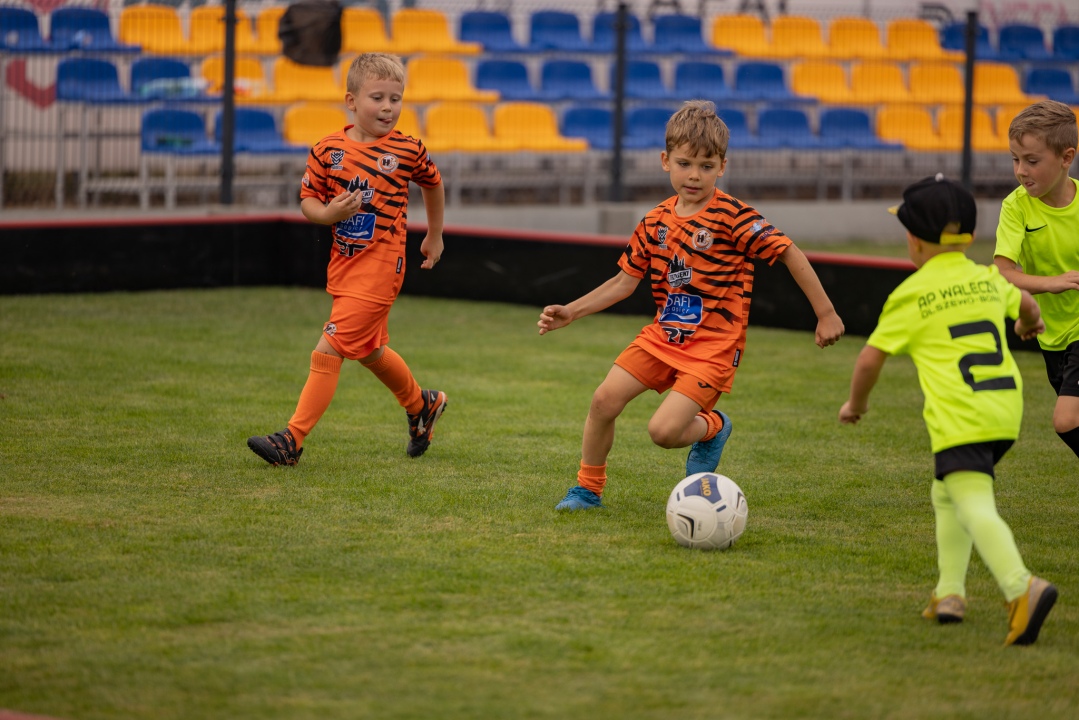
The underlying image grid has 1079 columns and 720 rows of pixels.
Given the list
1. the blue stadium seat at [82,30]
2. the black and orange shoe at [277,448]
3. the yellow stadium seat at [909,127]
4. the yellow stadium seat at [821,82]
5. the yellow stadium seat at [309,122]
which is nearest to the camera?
the black and orange shoe at [277,448]

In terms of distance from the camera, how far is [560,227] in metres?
14.4

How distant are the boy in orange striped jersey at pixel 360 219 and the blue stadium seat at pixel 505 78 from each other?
10.1 meters

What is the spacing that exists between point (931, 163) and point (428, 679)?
14818mm

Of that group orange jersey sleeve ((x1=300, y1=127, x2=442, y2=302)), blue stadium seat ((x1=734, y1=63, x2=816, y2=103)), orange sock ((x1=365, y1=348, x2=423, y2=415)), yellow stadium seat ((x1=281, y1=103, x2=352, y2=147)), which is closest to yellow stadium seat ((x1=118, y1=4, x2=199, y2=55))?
yellow stadium seat ((x1=281, y1=103, x2=352, y2=147))

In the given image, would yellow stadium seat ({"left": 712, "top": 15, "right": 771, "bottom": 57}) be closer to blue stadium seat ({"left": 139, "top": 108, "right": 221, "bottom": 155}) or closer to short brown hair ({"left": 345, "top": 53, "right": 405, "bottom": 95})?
blue stadium seat ({"left": 139, "top": 108, "right": 221, "bottom": 155})

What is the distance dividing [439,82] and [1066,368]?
435 inches

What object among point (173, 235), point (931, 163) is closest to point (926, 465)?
point (173, 235)

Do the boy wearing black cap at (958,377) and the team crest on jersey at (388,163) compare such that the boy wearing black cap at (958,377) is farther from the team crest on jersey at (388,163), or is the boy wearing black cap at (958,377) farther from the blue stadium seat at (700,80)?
the blue stadium seat at (700,80)

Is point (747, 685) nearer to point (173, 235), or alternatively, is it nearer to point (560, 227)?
point (173, 235)

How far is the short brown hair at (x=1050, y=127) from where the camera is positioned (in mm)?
5148

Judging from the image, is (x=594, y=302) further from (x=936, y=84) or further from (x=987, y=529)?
(x=936, y=84)

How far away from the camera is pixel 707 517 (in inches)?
193

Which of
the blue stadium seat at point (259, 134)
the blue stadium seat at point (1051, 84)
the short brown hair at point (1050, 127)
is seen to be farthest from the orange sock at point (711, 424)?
the blue stadium seat at point (1051, 84)

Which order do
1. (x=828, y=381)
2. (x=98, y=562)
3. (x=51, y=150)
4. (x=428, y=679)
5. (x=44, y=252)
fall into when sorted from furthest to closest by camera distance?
1. (x=51, y=150)
2. (x=44, y=252)
3. (x=828, y=381)
4. (x=98, y=562)
5. (x=428, y=679)
